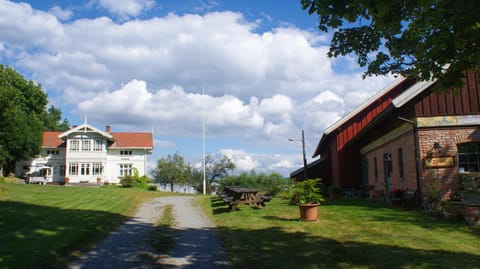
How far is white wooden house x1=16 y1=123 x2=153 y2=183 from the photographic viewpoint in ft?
151

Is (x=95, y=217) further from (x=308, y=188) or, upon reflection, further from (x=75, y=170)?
(x=75, y=170)

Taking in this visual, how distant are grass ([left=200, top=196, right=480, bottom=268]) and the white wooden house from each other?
37.5 metres

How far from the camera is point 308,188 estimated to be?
11.4 meters

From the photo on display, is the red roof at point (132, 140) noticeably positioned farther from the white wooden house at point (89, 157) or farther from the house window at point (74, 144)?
the house window at point (74, 144)

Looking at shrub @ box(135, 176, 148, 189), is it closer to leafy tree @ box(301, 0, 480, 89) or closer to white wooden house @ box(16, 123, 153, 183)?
white wooden house @ box(16, 123, 153, 183)

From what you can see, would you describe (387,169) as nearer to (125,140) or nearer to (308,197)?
(308,197)

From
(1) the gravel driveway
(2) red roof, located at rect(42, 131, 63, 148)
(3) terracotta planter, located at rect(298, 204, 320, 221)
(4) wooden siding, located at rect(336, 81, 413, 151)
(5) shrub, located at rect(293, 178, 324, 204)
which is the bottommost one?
(1) the gravel driveway

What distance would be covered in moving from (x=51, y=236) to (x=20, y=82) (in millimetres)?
43375

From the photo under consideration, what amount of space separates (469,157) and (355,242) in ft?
24.6

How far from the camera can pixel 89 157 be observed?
45.9 meters

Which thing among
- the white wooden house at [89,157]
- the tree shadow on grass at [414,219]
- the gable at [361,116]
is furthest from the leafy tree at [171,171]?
the tree shadow on grass at [414,219]

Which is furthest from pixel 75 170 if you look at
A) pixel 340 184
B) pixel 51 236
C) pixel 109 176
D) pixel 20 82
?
pixel 51 236

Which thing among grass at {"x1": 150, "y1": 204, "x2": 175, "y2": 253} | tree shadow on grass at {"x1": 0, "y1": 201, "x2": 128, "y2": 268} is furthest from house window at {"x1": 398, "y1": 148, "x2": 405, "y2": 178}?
tree shadow on grass at {"x1": 0, "y1": 201, "x2": 128, "y2": 268}

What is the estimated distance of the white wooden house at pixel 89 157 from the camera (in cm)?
4594
